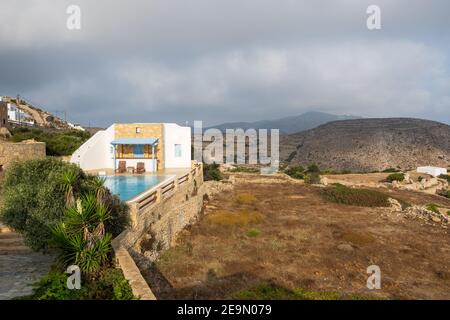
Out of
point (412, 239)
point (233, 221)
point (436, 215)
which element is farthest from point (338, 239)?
point (436, 215)

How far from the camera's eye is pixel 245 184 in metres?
40.4

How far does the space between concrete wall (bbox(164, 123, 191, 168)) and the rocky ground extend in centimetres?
1797

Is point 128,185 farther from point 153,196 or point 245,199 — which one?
point 245,199

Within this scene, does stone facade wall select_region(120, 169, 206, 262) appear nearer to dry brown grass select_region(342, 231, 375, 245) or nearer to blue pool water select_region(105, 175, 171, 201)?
blue pool water select_region(105, 175, 171, 201)

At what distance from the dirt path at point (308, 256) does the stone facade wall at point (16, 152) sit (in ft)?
38.4

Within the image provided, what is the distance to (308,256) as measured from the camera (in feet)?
49.3

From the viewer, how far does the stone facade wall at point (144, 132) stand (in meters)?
29.3

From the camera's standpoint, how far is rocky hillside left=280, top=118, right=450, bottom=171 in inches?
3396

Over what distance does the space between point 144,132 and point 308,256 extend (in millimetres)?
19856

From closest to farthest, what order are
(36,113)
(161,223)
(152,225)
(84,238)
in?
(84,238) → (152,225) → (161,223) → (36,113)

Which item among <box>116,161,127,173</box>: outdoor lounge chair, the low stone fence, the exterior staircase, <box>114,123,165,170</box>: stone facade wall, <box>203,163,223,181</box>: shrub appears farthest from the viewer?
<box>203,163,223,181</box>: shrub

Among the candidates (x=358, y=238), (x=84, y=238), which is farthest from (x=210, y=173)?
(x=84, y=238)

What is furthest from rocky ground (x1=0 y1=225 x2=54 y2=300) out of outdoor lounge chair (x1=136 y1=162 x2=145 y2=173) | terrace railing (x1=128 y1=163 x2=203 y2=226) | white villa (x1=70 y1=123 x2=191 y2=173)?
white villa (x1=70 y1=123 x2=191 y2=173)
